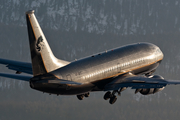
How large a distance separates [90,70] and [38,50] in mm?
11887

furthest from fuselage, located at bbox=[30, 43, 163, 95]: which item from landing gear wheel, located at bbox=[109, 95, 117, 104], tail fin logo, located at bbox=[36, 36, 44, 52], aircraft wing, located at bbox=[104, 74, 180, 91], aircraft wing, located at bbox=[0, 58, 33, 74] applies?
aircraft wing, located at bbox=[0, 58, 33, 74]

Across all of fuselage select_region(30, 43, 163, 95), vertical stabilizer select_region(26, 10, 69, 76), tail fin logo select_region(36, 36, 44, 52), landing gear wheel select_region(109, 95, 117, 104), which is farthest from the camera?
landing gear wheel select_region(109, 95, 117, 104)

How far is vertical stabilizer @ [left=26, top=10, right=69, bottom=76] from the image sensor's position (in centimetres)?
5522

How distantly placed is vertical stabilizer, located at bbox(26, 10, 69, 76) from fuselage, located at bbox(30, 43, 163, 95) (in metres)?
1.65

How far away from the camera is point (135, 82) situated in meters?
66.5

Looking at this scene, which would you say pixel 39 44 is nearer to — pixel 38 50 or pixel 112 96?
pixel 38 50

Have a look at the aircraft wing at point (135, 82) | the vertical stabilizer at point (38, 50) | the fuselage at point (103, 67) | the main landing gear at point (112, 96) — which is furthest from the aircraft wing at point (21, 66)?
the aircraft wing at point (135, 82)

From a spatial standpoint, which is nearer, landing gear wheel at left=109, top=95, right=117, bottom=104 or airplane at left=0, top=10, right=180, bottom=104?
airplane at left=0, top=10, right=180, bottom=104

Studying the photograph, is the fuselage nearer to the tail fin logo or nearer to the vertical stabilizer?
the vertical stabilizer

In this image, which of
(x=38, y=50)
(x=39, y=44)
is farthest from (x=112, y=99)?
(x=39, y=44)

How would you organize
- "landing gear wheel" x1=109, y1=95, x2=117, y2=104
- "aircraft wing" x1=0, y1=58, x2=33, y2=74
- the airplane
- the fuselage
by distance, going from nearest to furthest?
1. the airplane
2. the fuselage
3. "landing gear wheel" x1=109, y1=95, x2=117, y2=104
4. "aircraft wing" x1=0, y1=58, x2=33, y2=74

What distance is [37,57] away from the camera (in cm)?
5744

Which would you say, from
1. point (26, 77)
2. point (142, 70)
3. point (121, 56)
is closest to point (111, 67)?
point (121, 56)

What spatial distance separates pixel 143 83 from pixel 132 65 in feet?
35.0
